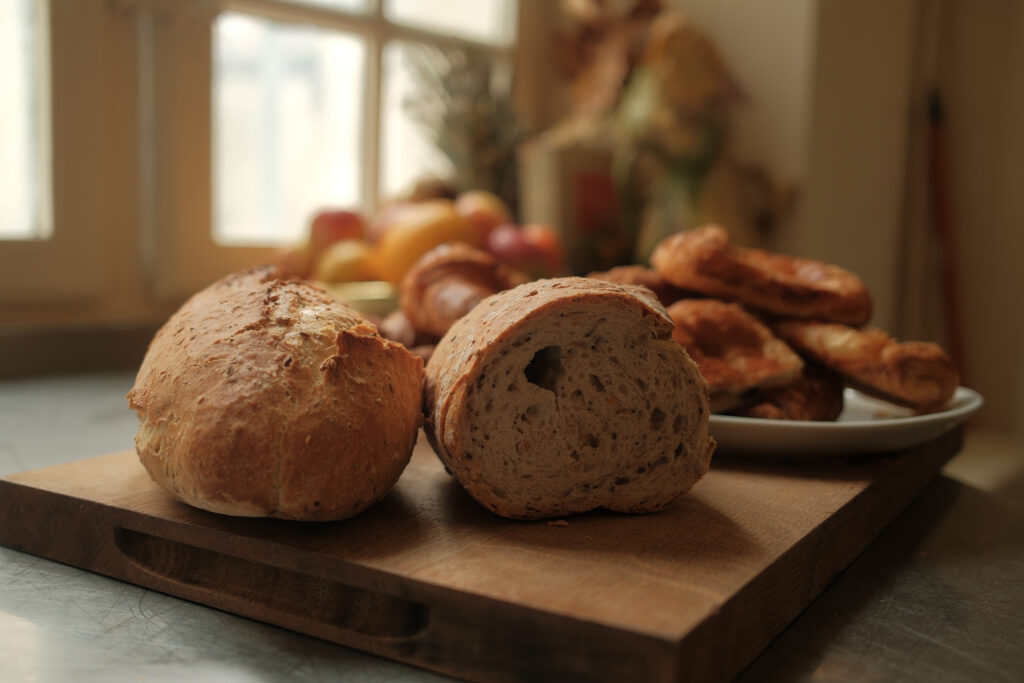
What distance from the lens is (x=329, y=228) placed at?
1920mm

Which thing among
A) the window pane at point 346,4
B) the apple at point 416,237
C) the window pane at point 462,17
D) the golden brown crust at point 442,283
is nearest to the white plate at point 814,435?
the golden brown crust at point 442,283

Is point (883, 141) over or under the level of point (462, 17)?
under

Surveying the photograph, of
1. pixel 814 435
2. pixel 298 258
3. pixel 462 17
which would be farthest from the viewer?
pixel 462 17

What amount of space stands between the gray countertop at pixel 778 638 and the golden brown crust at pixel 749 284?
284mm

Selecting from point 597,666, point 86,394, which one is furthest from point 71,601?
point 86,394

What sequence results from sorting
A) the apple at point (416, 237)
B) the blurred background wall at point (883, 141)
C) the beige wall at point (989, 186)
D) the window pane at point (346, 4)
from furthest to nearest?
the beige wall at point (989, 186) → the blurred background wall at point (883, 141) → the window pane at point (346, 4) → the apple at point (416, 237)

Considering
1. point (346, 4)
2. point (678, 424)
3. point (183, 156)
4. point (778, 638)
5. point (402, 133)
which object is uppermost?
point (346, 4)

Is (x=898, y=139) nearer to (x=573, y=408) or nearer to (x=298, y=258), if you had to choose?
(x=298, y=258)

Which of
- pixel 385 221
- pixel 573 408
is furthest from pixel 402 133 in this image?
pixel 573 408

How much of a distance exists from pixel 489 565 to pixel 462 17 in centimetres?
227

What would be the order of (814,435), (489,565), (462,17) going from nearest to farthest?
(489,565) < (814,435) < (462,17)

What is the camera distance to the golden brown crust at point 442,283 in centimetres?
106

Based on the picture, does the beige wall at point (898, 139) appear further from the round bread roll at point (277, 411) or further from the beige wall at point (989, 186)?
the round bread roll at point (277, 411)

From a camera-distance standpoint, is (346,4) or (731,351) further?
(346,4)
